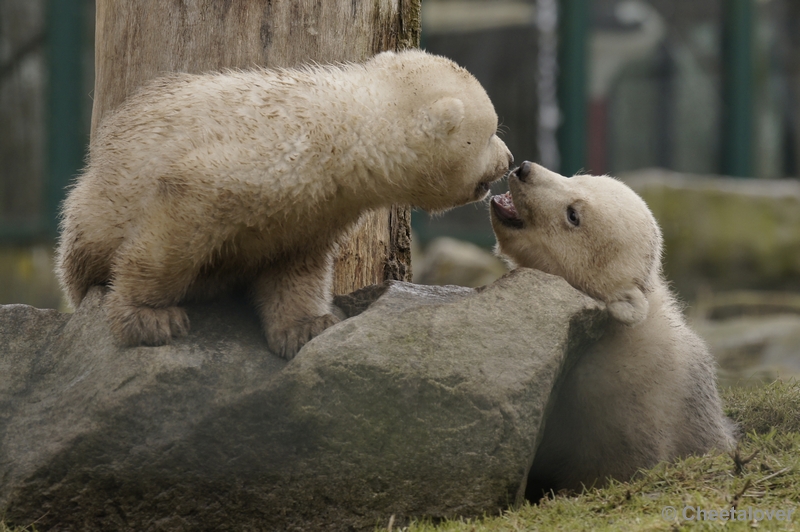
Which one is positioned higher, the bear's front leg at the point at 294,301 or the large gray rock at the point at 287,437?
the bear's front leg at the point at 294,301

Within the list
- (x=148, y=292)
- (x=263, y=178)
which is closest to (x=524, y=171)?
(x=263, y=178)

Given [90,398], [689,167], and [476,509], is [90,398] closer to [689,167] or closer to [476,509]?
[476,509]

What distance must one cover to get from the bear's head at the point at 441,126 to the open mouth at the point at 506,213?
13.9 inches

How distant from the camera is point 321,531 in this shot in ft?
10.8

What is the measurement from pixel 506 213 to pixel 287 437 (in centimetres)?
161

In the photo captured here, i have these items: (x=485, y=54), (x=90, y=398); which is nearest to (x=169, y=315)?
(x=90, y=398)

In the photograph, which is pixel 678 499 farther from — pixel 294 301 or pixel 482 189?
pixel 294 301

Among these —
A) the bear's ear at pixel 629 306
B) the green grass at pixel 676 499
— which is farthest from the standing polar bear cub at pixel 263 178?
the green grass at pixel 676 499

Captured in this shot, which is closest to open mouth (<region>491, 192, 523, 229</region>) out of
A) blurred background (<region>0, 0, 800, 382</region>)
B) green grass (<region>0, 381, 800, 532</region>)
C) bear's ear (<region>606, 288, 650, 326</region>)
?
bear's ear (<region>606, 288, 650, 326</region>)

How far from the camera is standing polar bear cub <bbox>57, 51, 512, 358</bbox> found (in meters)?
3.45

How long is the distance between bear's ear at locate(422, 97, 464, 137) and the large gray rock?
2.68 feet

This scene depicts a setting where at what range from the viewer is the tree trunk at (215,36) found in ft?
13.2

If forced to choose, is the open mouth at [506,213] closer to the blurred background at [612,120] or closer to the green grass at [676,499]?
the green grass at [676,499]

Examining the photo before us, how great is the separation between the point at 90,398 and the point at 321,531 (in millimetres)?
961
